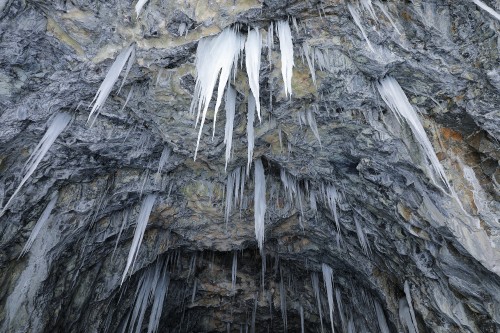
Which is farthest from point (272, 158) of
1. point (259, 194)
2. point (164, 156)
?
point (164, 156)

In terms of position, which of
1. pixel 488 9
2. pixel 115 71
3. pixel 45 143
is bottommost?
pixel 45 143

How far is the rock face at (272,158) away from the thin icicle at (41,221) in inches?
2.1

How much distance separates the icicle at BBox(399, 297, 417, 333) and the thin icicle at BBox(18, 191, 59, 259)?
12.2 ft

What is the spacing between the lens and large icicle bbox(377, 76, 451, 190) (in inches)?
101

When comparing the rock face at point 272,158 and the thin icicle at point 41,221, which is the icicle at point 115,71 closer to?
the rock face at point 272,158

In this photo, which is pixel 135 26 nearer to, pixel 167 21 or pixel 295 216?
pixel 167 21

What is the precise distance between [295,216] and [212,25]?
254 centimetres

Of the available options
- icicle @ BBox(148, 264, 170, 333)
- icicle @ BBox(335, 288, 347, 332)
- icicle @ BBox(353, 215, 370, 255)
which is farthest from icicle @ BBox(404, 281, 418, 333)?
icicle @ BBox(148, 264, 170, 333)

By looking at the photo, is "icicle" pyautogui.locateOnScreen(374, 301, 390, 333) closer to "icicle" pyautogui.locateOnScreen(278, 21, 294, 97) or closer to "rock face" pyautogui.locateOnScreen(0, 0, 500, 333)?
"rock face" pyautogui.locateOnScreen(0, 0, 500, 333)

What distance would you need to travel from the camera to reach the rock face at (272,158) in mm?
2475

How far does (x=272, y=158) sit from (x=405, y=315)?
2.17 m

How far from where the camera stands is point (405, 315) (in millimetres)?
3752

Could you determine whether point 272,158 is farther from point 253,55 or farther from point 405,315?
point 405,315

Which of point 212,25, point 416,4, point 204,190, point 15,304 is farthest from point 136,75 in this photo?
point 15,304
